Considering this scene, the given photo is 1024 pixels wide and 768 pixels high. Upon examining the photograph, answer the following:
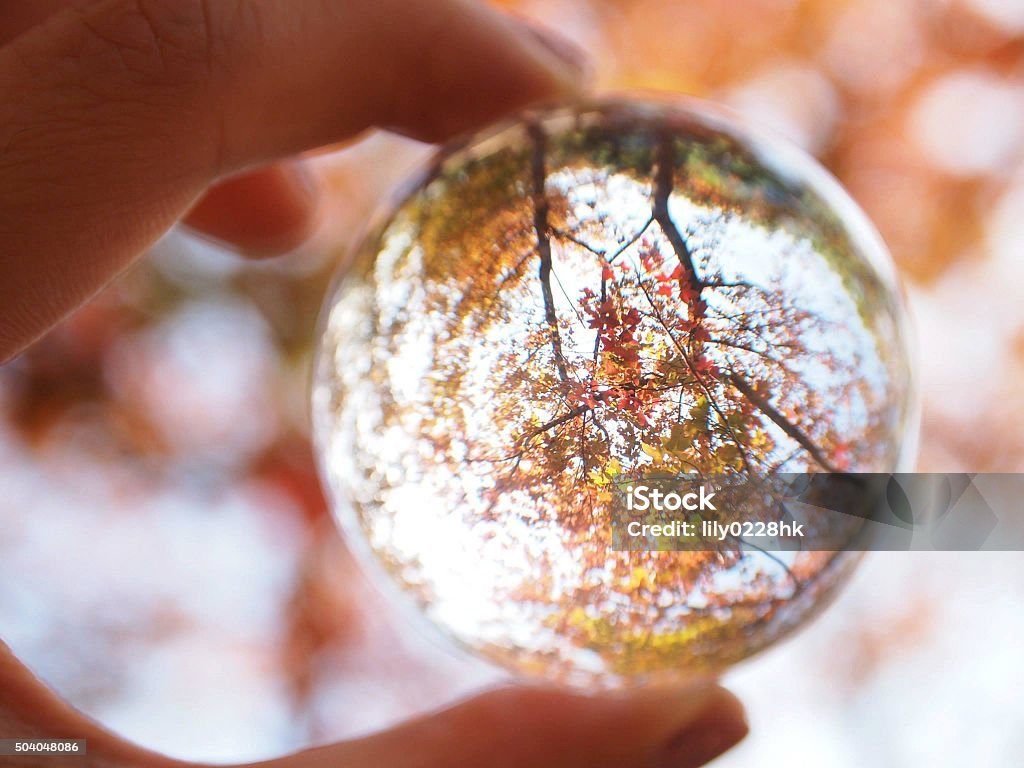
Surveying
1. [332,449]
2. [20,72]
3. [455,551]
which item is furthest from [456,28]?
[455,551]

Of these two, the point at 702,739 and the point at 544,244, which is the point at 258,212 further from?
the point at 702,739

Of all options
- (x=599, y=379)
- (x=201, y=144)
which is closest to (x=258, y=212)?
(x=201, y=144)

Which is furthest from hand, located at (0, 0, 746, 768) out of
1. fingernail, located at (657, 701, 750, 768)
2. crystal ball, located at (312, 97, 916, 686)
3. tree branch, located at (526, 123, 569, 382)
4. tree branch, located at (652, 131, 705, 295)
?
tree branch, located at (652, 131, 705, 295)

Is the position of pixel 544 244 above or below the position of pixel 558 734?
above

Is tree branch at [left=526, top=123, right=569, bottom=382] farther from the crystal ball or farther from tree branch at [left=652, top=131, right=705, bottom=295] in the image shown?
tree branch at [left=652, top=131, right=705, bottom=295]

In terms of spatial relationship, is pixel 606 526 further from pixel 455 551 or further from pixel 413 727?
pixel 413 727
